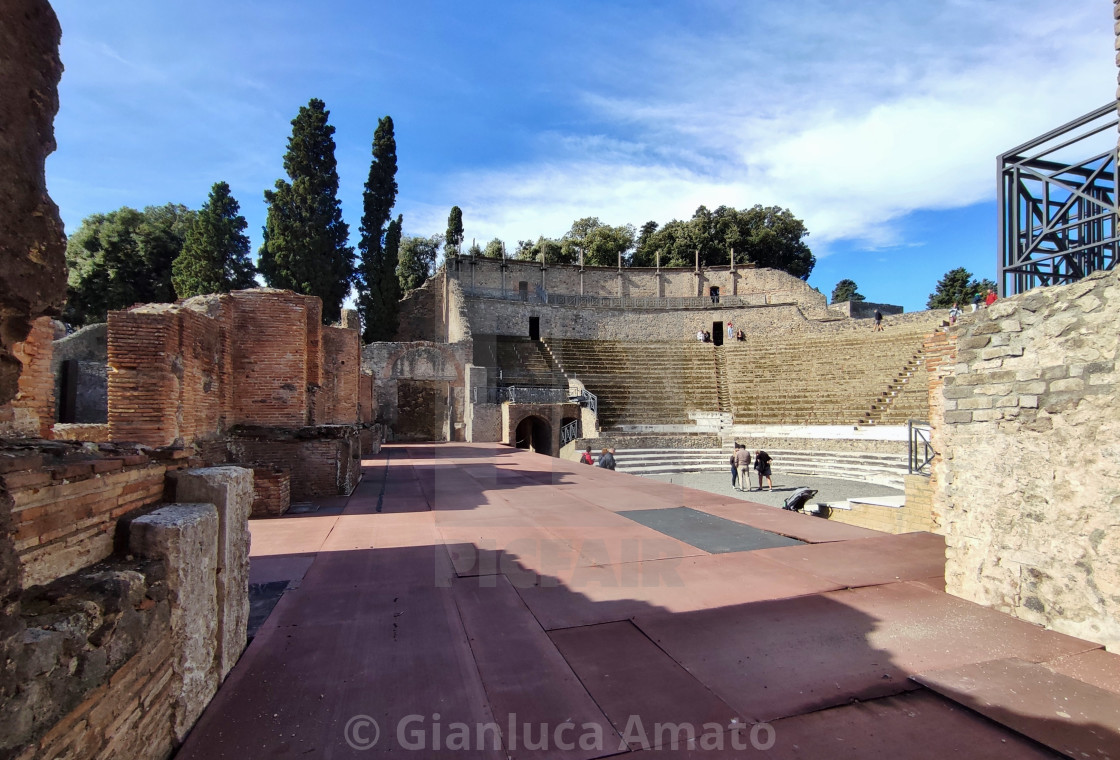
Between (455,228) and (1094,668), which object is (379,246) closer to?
(455,228)

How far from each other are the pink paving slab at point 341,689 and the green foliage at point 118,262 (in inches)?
1167

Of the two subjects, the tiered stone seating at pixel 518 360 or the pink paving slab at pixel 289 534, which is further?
the tiered stone seating at pixel 518 360

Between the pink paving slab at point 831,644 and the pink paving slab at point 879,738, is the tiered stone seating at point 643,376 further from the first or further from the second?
the pink paving slab at point 879,738

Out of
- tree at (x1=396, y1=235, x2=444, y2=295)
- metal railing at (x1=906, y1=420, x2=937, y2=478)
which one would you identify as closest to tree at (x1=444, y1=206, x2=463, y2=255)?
tree at (x1=396, y1=235, x2=444, y2=295)

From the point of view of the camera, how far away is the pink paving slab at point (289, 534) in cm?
493

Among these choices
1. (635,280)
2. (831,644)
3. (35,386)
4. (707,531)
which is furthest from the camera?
(635,280)

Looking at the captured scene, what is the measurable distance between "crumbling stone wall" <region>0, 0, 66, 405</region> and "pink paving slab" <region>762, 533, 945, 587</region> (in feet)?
15.9

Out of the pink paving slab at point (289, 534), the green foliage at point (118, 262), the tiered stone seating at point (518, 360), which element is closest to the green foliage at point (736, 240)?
the tiered stone seating at point (518, 360)

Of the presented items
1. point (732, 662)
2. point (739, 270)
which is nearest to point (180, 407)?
point (732, 662)

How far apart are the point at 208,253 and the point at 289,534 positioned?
80.4 feet

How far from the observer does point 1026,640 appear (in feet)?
10.6

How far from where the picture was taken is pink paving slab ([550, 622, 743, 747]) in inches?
96.7

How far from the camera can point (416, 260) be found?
44.9m

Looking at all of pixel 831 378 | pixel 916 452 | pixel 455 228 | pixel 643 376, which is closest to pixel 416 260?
pixel 455 228
